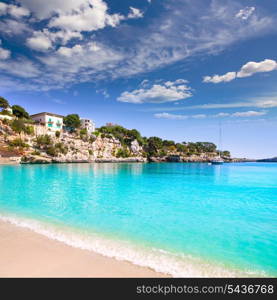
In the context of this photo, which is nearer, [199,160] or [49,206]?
[49,206]

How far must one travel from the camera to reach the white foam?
196 inches

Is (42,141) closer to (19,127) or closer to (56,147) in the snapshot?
(56,147)

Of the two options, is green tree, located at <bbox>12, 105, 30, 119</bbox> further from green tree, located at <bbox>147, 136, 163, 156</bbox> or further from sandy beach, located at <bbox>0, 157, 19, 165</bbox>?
green tree, located at <bbox>147, 136, 163, 156</bbox>

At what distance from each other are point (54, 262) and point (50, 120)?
286ft

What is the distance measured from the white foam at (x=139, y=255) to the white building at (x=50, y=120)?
267 ft

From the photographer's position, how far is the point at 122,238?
7.40 meters

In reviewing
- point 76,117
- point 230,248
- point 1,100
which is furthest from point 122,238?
point 76,117

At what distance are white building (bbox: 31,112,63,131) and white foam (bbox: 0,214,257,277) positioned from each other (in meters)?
81.3

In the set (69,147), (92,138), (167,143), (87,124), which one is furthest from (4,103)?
(167,143)

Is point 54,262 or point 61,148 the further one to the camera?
point 61,148

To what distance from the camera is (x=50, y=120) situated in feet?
265

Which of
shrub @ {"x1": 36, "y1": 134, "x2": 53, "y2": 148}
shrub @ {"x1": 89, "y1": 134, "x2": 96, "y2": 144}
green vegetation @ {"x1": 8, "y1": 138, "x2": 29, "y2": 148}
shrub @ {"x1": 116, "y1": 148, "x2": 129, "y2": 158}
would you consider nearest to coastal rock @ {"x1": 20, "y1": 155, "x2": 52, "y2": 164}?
green vegetation @ {"x1": 8, "y1": 138, "x2": 29, "y2": 148}
